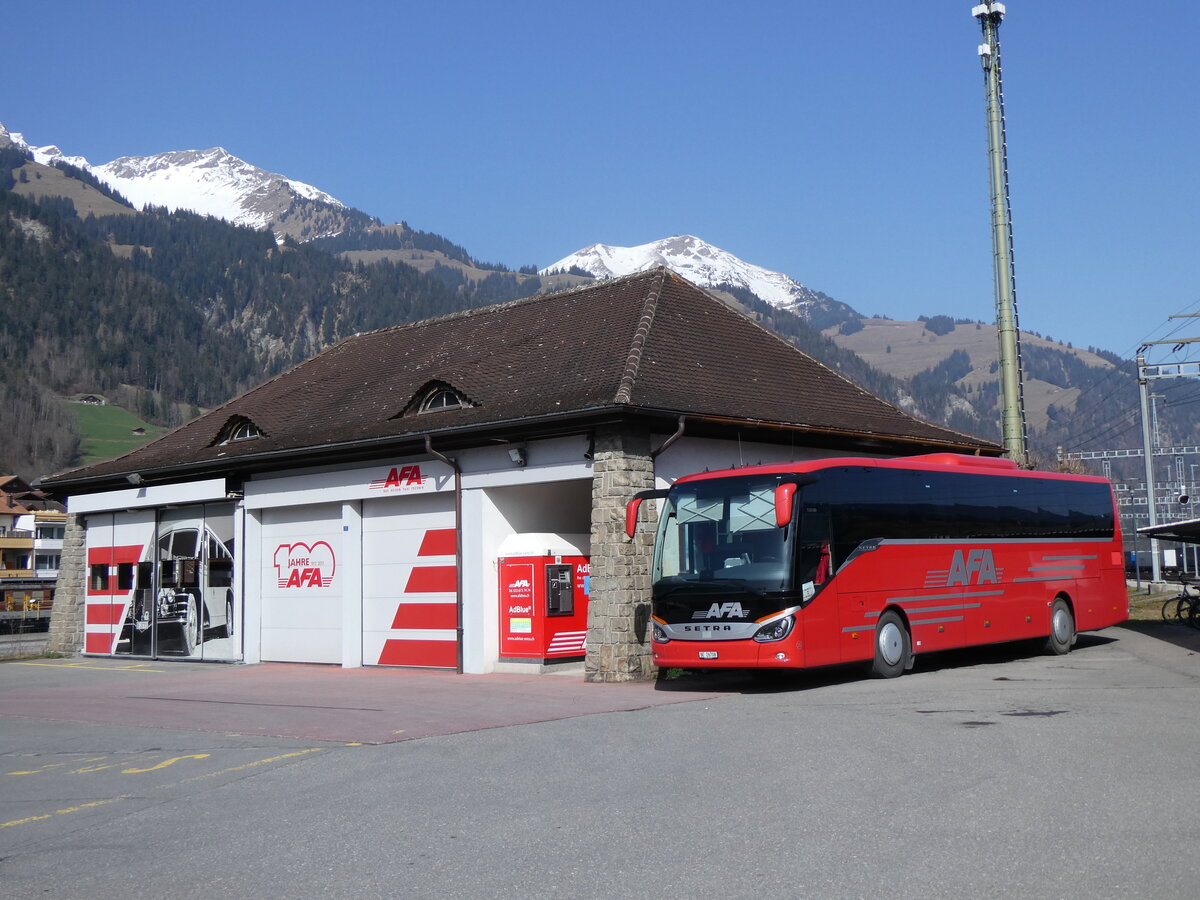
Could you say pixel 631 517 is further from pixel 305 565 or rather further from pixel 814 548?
pixel 305 565

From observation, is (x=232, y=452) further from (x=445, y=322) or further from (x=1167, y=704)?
(x=1167, y=704)

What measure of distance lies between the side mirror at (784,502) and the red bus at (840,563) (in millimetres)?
18

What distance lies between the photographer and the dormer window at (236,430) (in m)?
28.2

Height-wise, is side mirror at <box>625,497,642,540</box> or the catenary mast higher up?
the catenary mast

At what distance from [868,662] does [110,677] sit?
14190 millimetres

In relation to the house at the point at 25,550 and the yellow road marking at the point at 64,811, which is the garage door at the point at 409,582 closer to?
the yellow road marking at the point at 64,811

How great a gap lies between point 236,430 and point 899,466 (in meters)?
15.8

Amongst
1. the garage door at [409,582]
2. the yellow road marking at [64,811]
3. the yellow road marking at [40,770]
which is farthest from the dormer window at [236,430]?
the yellow road marking at [64,811]

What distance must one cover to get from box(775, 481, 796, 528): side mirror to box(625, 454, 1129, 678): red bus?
0.02m

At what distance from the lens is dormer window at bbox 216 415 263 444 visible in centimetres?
2825

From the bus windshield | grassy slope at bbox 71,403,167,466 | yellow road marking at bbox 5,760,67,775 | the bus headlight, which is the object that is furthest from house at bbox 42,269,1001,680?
grassy slope at bbox 71,403,167,466

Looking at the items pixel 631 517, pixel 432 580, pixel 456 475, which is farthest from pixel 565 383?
pixel 631 517

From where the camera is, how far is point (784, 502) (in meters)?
15.8

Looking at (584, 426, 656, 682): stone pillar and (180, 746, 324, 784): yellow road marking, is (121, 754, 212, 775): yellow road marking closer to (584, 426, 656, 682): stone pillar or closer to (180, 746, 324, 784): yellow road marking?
(180, 746, 324, 784): yellow road marking
